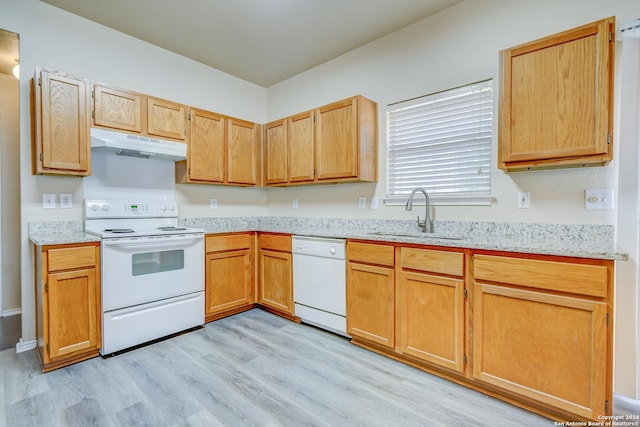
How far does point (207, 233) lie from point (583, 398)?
2.96m

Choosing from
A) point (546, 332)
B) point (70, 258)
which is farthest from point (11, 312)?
point (546, 332)

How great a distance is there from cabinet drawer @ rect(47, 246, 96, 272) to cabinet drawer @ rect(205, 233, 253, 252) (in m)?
0.96

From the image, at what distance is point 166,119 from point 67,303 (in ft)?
5.78

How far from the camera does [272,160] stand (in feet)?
11.9

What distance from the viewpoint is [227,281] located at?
3.19 meters

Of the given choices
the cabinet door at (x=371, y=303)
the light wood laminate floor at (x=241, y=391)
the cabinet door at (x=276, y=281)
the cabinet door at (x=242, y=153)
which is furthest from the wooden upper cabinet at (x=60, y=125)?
the cabinet door at (x=371, y=303)

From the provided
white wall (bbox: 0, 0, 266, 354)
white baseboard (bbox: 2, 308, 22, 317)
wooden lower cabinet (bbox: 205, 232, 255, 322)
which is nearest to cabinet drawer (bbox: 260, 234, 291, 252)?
wooden lower cabinet (bbox: 205, 232, 255, 322)

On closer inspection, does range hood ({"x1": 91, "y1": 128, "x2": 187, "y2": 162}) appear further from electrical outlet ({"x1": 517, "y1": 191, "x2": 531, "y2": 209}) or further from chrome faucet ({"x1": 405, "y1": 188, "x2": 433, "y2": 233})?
electrical outlet ({"x1": 517, "y1": 191, "x2": 531, "y2": 209})

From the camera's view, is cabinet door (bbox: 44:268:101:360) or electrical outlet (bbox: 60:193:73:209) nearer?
cabinet door (bbox: 44:268:101:360)

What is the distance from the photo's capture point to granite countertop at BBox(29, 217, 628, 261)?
164 centimetres

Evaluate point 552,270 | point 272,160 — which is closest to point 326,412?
point 552,270

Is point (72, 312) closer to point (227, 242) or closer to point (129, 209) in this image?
point (129, 209)

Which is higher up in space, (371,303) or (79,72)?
(79,72)

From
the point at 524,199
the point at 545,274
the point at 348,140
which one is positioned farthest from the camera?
the point at 348,140
